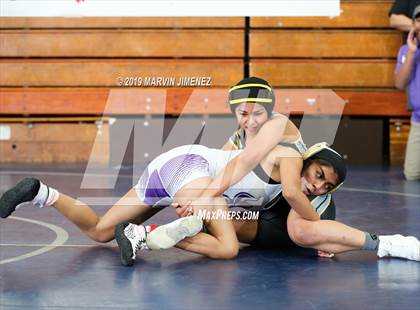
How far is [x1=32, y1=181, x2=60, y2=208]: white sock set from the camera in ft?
14.0

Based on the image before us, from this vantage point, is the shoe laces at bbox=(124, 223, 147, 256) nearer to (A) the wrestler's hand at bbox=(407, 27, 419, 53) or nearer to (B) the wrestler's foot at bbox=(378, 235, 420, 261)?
(B) the wrestler's foot at bbox=(378, 235, 420, 261)

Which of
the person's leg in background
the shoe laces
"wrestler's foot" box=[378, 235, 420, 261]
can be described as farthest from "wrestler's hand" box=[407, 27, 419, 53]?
the shoe laces

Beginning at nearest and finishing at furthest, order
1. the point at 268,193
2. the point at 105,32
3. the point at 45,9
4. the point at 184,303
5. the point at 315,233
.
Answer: the point at 184,303
the point at 315,233
the point at 268,193
the point at 45,9
the point at 105,32

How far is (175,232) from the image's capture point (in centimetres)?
410

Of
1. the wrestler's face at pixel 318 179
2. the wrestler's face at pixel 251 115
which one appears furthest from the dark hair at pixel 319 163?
the wrestler's face at pixel 251 115

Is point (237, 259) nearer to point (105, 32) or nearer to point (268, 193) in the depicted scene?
point (268, 193)

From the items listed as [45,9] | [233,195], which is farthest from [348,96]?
[233,195]

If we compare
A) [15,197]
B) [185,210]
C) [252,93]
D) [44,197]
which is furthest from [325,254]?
[15,197]

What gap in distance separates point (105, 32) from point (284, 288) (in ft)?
20.2

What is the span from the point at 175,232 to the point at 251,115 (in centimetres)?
83

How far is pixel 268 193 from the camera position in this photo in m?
4.44

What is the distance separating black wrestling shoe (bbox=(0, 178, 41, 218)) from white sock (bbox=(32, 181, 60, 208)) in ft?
0.25

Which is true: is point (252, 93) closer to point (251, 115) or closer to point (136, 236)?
point (251, 115)

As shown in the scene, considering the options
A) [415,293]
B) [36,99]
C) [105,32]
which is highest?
[105,32]
